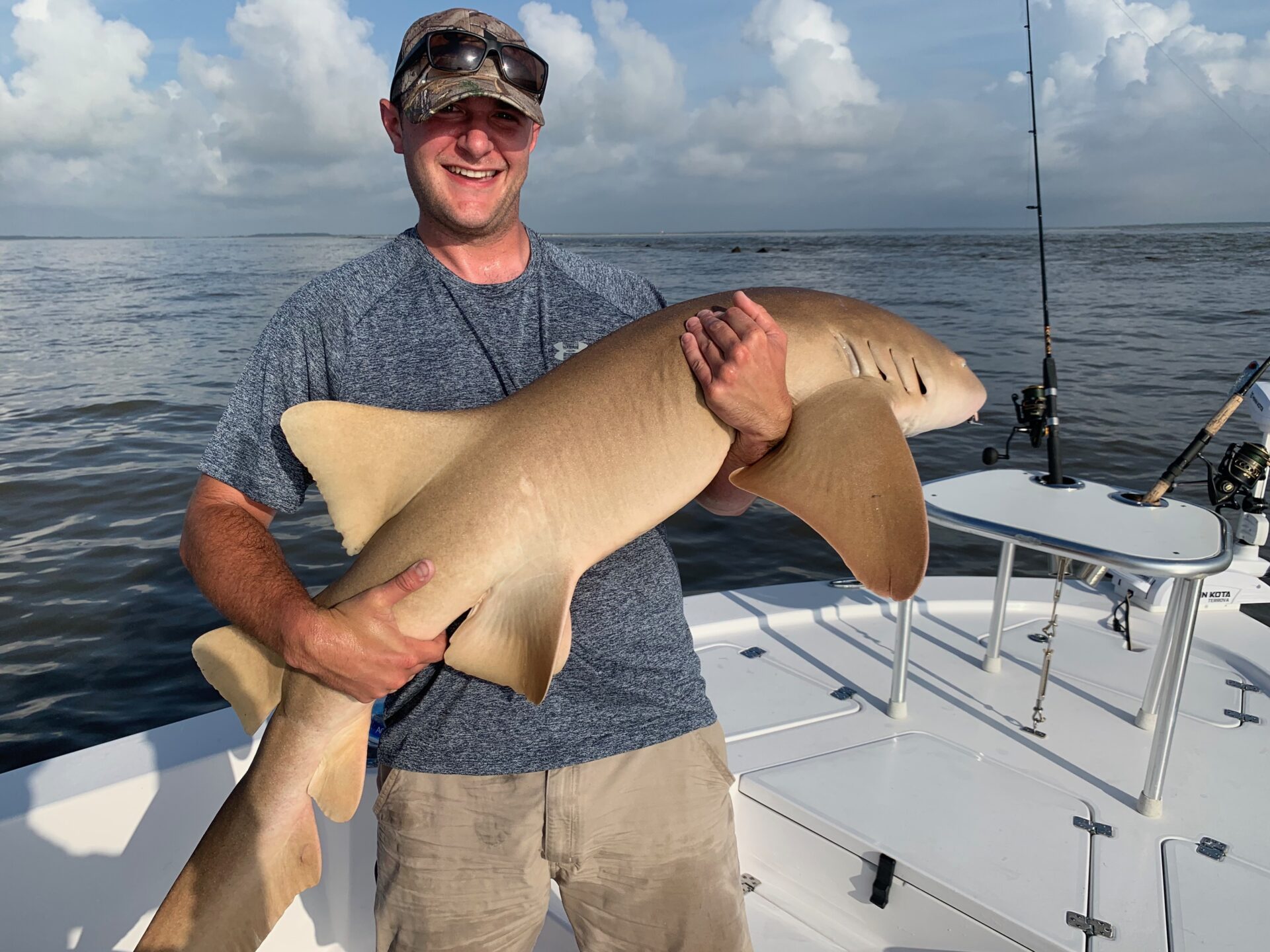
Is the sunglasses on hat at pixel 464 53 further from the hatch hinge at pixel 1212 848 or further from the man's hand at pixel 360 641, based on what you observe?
the hatch hinge at pixel 1212 848

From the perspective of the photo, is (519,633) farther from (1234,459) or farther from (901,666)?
(1234,459)

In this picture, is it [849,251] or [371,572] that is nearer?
[371,572]

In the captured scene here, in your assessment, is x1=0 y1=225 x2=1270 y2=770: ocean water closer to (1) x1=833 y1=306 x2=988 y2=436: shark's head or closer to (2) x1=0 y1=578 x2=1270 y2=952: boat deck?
(2) x1=0 y1=578 x2=1270 y2=952: boat deck

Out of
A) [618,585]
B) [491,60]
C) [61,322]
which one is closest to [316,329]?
[491,60]

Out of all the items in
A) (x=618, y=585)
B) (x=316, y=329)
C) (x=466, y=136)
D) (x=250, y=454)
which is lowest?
(x=618, y=585)

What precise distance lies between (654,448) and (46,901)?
262 cm

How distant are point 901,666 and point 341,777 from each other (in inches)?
105

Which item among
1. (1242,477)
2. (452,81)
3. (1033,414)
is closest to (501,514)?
(452,81)

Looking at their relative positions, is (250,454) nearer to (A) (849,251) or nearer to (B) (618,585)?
(B) (618,585)

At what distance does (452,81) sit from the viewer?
7.73ft

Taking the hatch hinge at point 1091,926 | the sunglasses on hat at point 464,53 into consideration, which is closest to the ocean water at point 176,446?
the sunglasses on hat at point 464,53

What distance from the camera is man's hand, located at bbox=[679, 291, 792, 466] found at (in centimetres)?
196

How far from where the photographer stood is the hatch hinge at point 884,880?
10.3ft

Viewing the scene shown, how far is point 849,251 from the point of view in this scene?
75.9 meters
